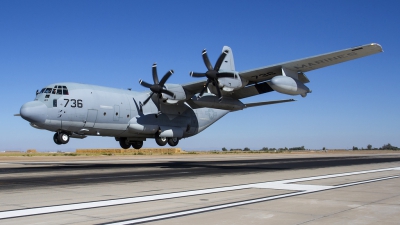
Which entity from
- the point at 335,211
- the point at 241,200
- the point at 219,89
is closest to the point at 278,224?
the point at 335,211

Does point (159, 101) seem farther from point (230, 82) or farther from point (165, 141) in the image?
point (230, 82)

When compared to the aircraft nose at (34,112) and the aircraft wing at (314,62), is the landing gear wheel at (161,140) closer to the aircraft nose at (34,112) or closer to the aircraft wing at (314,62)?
the aircraft wing at (314,62)

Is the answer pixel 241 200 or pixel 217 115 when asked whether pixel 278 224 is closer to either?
pixel 241 200

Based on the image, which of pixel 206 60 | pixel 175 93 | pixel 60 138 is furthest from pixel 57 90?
pixel 206 60

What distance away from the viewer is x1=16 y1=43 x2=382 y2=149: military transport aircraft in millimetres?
26062

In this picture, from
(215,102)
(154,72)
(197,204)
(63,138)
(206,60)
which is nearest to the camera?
(197,204)

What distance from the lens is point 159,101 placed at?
32.4 m

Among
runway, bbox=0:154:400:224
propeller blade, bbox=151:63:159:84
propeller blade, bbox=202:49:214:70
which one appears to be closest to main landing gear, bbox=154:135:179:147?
propeller blade, bbox=151:63:159:84

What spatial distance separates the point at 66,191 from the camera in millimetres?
13125

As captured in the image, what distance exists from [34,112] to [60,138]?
9.93ft

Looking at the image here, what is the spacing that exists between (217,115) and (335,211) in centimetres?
2944

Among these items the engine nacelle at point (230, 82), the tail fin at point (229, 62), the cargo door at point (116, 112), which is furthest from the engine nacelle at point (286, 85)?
the cargo door at point (116, 112)

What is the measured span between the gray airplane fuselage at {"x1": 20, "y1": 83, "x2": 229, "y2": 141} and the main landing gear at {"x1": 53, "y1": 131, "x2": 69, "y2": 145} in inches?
18.6

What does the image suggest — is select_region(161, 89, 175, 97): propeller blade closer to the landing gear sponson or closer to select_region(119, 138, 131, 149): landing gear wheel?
the landing gear sponson
